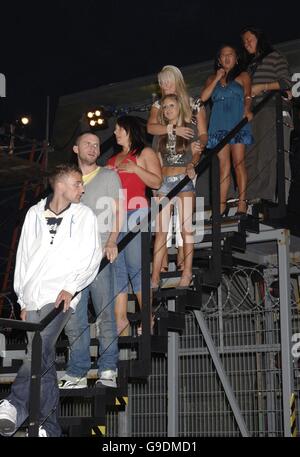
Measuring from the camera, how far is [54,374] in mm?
5898

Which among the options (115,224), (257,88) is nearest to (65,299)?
(115,224)

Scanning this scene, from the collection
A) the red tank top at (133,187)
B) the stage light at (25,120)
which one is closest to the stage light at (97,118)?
the stage light at (25,120)

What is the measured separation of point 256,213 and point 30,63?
1262 cm

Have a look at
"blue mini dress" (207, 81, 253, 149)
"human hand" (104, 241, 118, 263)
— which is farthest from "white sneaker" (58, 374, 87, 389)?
"blue mini dress" (207, 81, 253, 149)

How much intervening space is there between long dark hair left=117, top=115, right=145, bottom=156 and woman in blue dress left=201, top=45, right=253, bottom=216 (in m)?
1.11

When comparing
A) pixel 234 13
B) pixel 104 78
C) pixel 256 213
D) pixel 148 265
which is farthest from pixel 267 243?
pixel 104 78

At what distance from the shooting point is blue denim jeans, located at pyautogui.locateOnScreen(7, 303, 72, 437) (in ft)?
18.8

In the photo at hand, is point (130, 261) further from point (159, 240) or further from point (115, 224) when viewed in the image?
point (159, 240)

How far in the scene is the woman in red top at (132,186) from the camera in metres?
6.82

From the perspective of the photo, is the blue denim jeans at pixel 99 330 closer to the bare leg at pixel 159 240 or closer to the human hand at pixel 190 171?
the bare leg at pixel 159 240

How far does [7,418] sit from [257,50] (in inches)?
192

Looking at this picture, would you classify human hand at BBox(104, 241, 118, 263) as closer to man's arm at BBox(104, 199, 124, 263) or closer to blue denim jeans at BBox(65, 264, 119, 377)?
man's arm at BBox(104, 199, 124, 263)
